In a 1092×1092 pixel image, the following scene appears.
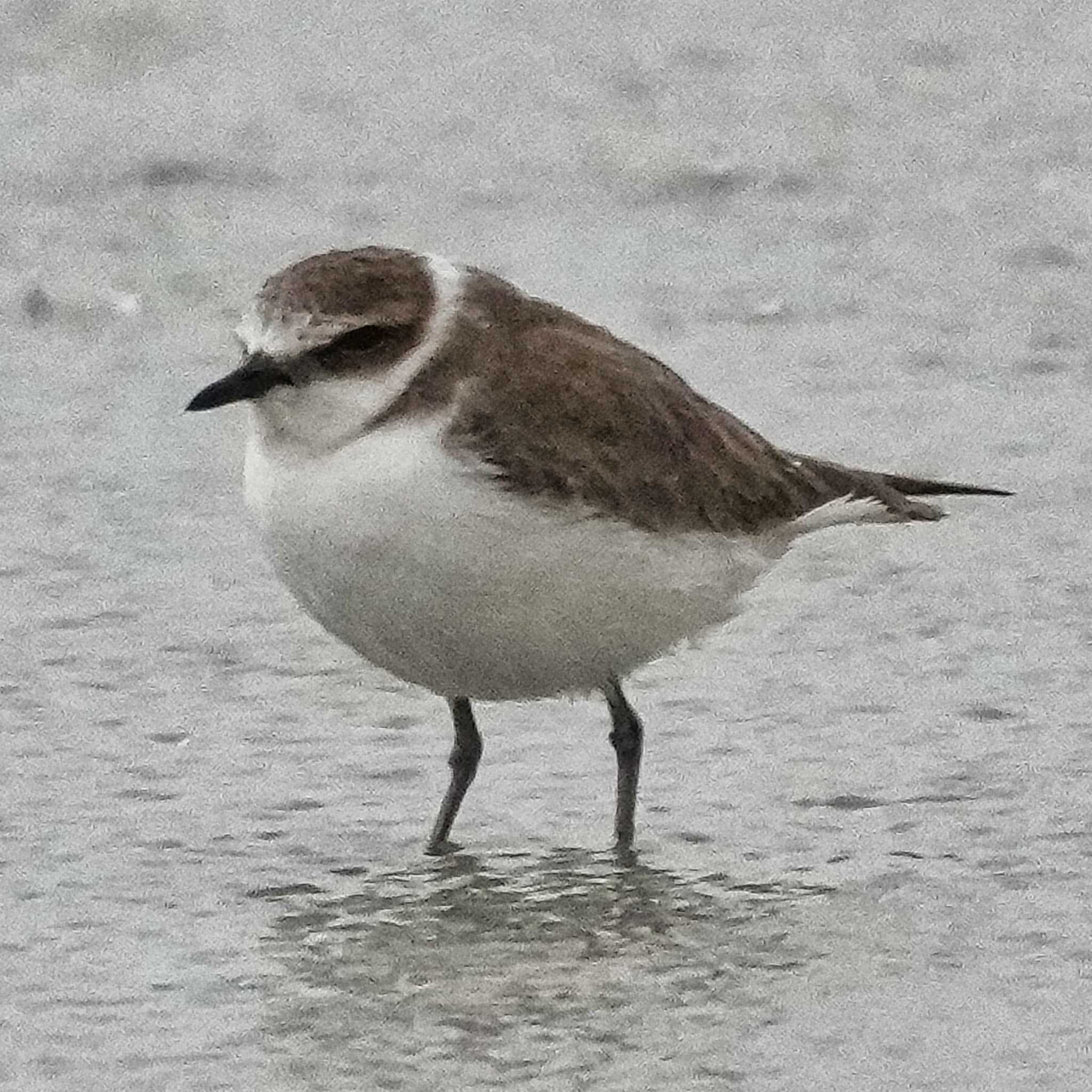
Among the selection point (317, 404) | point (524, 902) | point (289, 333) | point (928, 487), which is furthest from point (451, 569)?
point (928, 487)

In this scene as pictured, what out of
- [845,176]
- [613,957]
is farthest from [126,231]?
[613,957]

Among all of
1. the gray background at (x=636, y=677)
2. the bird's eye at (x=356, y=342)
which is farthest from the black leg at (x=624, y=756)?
the bird's eye at (x=356, y=342)

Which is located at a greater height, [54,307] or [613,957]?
[54,307]

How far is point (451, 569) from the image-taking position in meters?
4.68

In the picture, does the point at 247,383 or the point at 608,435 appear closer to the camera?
the point at 247,383

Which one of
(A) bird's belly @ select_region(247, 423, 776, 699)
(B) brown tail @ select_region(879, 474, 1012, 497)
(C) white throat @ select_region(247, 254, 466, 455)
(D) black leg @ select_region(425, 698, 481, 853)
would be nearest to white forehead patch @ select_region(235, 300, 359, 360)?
(C) white throat @ select_region(247, 254, 466, 455)

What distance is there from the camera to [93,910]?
15.4 feet

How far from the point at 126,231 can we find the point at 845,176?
1.90 meters

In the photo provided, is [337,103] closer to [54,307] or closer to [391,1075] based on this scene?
[54,307]

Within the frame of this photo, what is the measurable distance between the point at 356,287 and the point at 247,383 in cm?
26

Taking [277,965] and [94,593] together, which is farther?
[94,593]

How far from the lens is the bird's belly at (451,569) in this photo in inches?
184

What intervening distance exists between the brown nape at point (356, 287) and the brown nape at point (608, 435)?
10 cm

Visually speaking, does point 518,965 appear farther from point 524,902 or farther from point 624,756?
point 624,756
